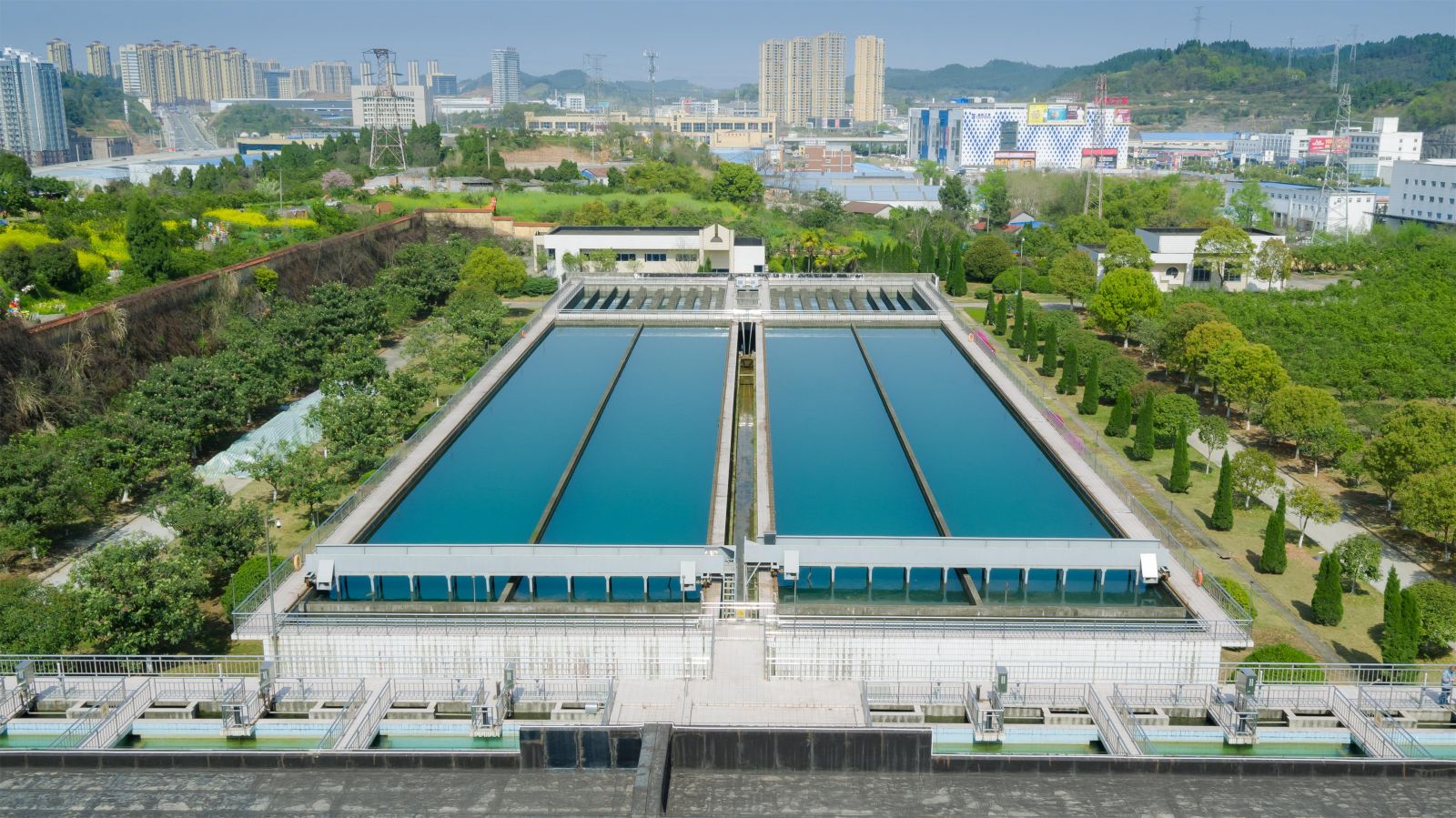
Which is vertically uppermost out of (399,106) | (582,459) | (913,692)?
(399,106)

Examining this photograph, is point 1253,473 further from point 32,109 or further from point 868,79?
point 868,79

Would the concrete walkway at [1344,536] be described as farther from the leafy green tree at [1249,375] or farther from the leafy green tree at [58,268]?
the leafy green tree at [58,268]

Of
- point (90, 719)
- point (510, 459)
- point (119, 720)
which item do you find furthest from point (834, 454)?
point (90, 719)

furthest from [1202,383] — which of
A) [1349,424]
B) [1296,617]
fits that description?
[1296,617]

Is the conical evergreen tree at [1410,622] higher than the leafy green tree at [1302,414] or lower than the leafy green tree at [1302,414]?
lower

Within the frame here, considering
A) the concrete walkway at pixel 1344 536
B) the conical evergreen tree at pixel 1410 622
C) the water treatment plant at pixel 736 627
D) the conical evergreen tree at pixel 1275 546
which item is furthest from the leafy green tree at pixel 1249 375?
the conical evergreen tree at pixel 1410 622

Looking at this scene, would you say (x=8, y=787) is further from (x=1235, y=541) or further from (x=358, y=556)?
(x=1235, y=541)
